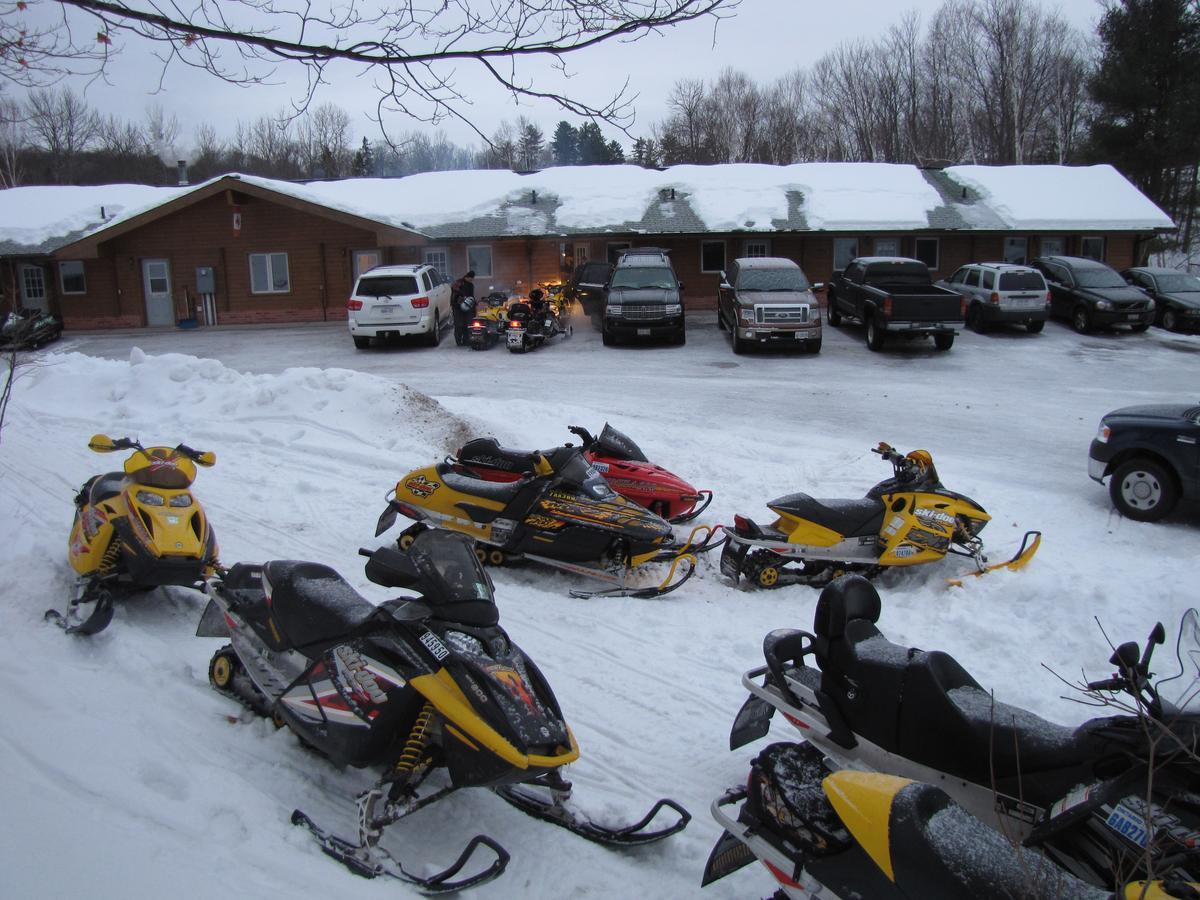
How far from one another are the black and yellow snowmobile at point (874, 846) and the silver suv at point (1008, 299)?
19.2 metres

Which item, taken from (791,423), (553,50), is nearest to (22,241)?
(791,423)

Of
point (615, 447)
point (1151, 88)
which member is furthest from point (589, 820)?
point (1151, 88)

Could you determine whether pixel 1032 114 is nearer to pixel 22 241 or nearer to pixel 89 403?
pixel 22 241

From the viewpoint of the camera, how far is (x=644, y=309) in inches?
759

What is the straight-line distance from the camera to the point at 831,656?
4074 mm

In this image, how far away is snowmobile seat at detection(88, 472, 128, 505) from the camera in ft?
19.7

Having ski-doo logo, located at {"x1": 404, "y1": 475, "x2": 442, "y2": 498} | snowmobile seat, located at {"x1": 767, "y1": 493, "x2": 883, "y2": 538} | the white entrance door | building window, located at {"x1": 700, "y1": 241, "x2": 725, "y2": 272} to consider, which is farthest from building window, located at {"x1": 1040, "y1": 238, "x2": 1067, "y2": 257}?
the white entrance door

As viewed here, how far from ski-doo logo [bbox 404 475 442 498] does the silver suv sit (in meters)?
16.7

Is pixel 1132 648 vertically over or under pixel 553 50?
under

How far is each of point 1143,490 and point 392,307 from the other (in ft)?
49.0

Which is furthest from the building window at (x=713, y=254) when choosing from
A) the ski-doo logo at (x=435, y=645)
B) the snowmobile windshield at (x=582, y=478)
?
the ski-doo logo at (x=435, y=645)

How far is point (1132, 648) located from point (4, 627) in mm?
5596

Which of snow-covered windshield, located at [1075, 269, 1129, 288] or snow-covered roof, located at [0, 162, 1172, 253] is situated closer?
snow-covered windshield, located at [1075, 269, 1129, 288]

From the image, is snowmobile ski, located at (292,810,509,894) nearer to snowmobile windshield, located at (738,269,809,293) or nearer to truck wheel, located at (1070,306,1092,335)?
snowmobile windshield, located at (738,269,809,293)
